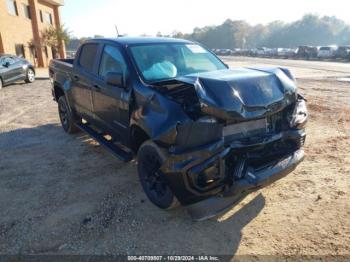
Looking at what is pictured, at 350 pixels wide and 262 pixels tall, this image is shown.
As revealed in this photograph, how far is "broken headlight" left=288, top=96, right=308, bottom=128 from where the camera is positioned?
136 inches

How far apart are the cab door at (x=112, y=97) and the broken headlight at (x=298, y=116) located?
190 centimetres

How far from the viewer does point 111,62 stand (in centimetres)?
453

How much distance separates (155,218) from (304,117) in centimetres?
201

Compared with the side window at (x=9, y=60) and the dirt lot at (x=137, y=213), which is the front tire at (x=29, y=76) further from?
the dirt lot at (x=137, y=213)

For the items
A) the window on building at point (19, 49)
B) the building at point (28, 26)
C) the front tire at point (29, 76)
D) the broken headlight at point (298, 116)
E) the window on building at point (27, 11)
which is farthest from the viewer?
the window on building at point (27, 11)

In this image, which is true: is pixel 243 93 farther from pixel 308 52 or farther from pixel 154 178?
pixel 308 52

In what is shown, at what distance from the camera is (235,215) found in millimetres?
3463

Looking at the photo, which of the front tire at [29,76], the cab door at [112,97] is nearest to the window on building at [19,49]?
the front tire at [29,76]

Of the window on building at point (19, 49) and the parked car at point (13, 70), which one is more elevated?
the window on building at point (19, 49)

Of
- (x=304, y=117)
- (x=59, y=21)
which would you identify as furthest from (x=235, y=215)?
A: (x=59, y=21)

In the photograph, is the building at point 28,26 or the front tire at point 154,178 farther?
the building at point 28,26

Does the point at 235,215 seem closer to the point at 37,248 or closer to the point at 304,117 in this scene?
the point at 304,117

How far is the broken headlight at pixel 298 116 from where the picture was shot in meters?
3.46

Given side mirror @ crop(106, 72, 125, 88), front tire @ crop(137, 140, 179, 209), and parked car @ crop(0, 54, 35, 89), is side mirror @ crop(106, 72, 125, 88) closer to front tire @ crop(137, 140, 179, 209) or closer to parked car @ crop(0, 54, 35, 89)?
front tire @ crop(137, 140, 179, 209)
